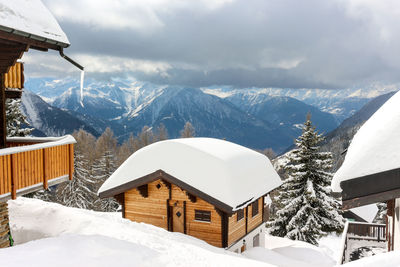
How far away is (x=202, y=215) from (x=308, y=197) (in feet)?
39.7

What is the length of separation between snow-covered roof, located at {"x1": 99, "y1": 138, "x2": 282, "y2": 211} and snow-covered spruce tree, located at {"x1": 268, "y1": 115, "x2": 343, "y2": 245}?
6.61 metres

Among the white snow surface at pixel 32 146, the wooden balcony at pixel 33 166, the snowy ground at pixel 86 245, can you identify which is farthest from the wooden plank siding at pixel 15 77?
the snowy ground at pixel 86 245

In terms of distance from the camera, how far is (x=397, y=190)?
14.6 feet

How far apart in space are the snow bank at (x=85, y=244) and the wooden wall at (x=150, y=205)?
375 centimetres

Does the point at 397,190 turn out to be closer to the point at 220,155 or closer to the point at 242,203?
the point at 242,203

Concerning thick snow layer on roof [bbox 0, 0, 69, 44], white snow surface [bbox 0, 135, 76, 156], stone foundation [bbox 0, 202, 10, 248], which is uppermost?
thick snow layer on roof [bbox 0, 0, 69, 44]

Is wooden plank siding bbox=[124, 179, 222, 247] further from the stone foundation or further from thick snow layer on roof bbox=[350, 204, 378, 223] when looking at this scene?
thick snow layer on roof bbox=[350, 204, 378, 223]

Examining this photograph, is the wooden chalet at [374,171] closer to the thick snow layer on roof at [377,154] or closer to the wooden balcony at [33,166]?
the thick snow layer on roof at [377,154]

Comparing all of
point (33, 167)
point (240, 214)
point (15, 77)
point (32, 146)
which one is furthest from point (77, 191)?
point (32, 146)

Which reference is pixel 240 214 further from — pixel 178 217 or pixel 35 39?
pixel 35 39

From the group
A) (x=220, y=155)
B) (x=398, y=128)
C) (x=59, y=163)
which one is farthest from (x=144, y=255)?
(x=220, y=155)

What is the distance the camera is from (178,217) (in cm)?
1720

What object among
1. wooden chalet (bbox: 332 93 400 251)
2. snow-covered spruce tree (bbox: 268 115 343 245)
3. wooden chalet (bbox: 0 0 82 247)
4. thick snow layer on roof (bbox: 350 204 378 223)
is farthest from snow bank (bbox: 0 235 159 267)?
thick snow layer on roof (bbox: 350 204 378 223)

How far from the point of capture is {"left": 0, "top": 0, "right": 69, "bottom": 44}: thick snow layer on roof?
298 inches
